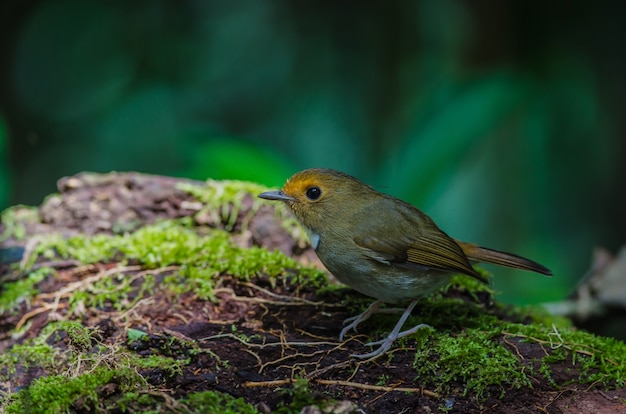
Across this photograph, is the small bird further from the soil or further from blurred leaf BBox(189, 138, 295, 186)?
blurred leaf BBox(189, 138, 295, 186)

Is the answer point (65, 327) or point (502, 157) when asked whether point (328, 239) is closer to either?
point (65, 327)

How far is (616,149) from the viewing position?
794 centimetres

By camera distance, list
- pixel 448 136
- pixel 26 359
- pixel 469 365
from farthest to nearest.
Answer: pixel 448 136 < pixel 26 359 < pixel 469 365

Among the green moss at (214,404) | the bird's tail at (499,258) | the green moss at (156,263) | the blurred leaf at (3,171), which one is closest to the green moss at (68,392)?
the green moss at (214,404)

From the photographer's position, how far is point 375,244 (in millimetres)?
3279

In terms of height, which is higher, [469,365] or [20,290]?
[20,290]

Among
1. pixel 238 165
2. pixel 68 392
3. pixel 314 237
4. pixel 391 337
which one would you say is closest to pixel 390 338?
pixel 391 337

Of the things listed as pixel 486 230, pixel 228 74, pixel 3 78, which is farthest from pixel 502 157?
pixel 3 78

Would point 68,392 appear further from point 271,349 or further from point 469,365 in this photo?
point 469,365

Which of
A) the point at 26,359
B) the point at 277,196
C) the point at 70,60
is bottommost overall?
the point at 26,359

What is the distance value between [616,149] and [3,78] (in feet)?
25.1

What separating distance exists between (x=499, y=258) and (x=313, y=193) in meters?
1.13

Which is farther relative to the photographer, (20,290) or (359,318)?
(20,290)

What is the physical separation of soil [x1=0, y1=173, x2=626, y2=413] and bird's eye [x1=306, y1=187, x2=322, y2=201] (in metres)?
0.65
